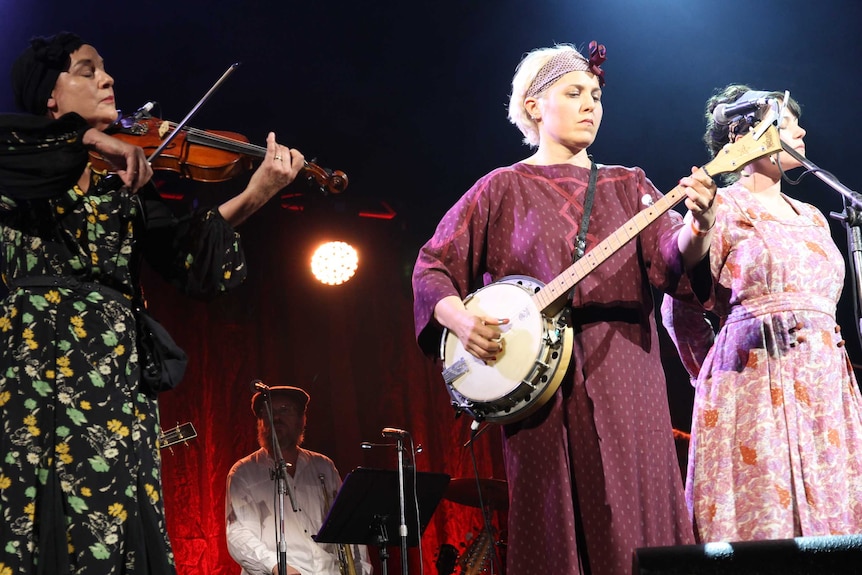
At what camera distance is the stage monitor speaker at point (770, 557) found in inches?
67.7

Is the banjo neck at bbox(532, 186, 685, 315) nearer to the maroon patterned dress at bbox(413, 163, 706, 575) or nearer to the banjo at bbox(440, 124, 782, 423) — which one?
the banjo at bbox(440, 124, 782, 423)

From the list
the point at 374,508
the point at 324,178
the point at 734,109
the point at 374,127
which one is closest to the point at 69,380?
the point at 324,178

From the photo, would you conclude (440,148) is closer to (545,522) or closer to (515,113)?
(515,113)

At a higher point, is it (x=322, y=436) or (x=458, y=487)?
(x=322, y=436)

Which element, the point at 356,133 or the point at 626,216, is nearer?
the point at 626,216

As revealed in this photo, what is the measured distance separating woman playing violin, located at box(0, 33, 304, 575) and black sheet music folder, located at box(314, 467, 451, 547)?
3.22 m

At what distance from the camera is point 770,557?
68.9 inches

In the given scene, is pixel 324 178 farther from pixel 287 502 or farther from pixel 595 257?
pixel 287 502

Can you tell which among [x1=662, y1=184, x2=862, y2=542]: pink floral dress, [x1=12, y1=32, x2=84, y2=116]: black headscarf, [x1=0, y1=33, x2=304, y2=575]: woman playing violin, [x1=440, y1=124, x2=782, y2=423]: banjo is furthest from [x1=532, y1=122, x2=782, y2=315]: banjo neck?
[x1=12, y1=32, x2=84, y2=116]: black headscarf

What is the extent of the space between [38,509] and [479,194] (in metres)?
1.78

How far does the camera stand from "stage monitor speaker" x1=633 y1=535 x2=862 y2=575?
1.72 meters

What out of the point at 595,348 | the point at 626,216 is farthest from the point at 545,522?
the point at 626,216

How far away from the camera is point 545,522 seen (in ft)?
9.36

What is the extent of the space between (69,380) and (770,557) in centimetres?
168
